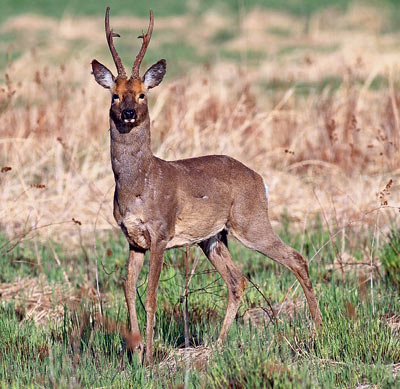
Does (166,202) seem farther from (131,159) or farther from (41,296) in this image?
(41,296)

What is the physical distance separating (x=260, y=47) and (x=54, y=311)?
22.8 metres

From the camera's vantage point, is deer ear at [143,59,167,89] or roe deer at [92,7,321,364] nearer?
roe deer at [92,7,321,364]

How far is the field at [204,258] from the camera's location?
192 inches

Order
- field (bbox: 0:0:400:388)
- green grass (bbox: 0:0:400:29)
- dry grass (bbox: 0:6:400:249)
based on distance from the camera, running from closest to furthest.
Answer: field (bbox: 0:0:400:388) < dry grass (bbox: 0:6:400:249) < green grass (bbox: 0:0:400:29)

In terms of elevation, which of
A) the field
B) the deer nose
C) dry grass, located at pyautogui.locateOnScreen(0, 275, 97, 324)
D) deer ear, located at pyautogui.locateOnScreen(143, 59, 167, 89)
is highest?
deer ear, located at pyautogui.locateOnScreen(143, 59, 167, 89)

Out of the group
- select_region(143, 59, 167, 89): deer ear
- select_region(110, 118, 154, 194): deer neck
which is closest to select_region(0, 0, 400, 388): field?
select_region(110, 118, 154, 194): deer neck

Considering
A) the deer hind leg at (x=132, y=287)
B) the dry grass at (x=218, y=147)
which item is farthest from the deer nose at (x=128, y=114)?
the dry grass at (x=218, y=147)

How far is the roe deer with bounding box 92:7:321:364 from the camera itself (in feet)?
18.2

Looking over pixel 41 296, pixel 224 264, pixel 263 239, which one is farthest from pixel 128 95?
pixel 41 296

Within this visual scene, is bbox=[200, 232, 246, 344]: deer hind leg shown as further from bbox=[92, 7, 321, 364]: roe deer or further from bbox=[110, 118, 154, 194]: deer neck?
bbox=[110, 118, 154, 194]: deer neck

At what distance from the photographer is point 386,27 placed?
30328 mm

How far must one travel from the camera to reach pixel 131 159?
5633 millimetres

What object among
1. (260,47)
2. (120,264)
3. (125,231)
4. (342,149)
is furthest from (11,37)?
(125,231)

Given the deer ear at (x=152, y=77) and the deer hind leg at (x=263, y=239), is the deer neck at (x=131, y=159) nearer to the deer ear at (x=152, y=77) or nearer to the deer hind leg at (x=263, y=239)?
the deer ear at (x=152, y=77)
